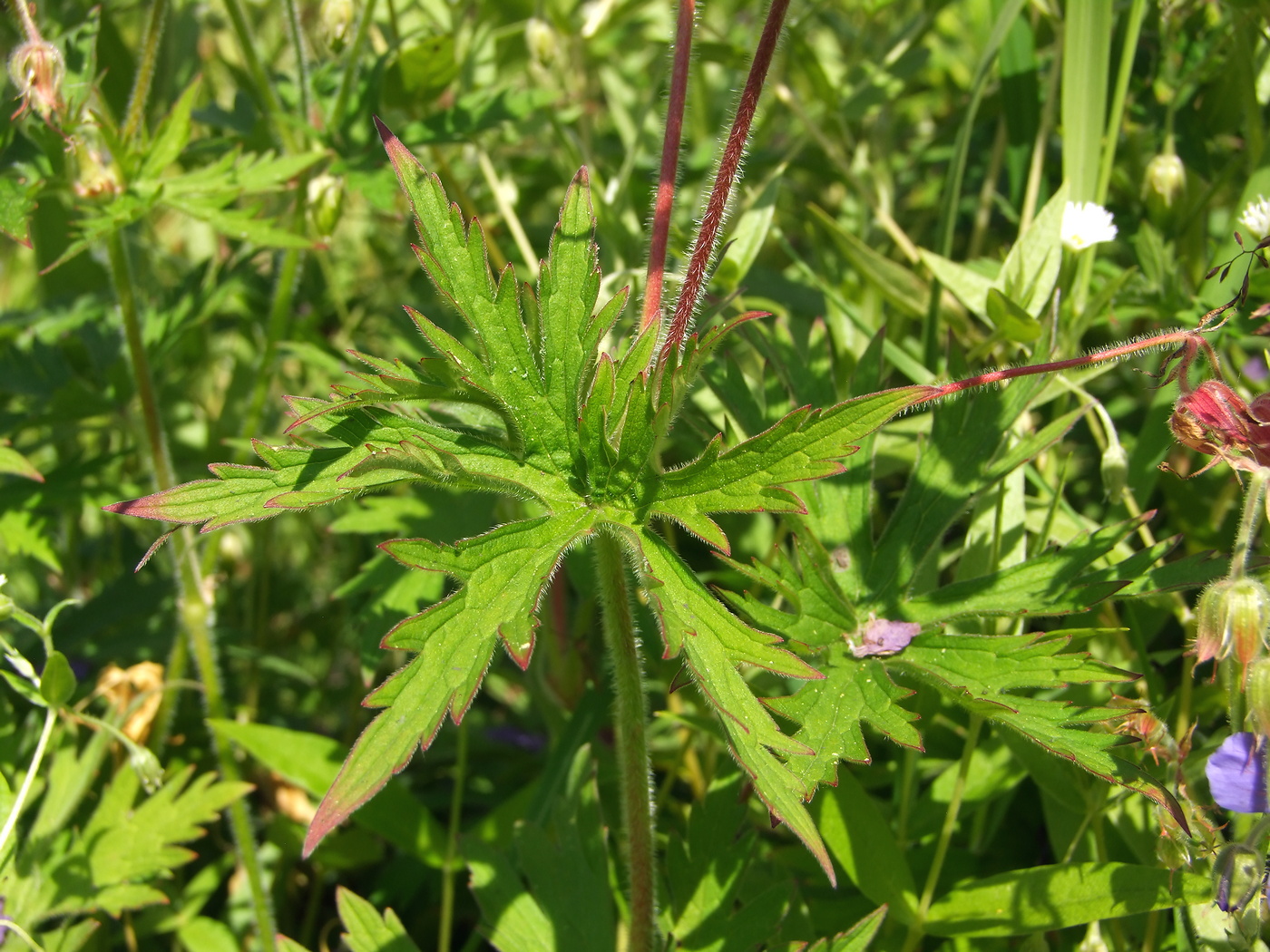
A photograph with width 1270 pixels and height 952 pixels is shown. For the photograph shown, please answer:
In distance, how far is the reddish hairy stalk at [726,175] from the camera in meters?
1.17

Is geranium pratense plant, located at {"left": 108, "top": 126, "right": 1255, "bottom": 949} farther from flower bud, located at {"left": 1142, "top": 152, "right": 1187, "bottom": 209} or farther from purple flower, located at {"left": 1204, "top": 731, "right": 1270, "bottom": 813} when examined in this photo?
flower bud, located at {"left": 1142, "top": 152, "right": 1187, "bottom": 209}

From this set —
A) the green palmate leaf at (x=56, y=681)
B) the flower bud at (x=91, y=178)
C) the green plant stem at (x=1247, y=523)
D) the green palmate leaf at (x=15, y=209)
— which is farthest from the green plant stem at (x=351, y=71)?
the green plant stem at (x=1247, y=523)

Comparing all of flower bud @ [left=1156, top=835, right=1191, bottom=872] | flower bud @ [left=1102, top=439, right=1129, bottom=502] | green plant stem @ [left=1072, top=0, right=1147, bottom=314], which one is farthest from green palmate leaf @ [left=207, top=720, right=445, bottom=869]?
green plant stem @ [left=1072, top=0, right=1147, bottom=314]

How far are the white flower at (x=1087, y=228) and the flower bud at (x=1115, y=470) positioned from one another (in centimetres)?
31

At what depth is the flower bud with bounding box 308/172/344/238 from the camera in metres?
1.79

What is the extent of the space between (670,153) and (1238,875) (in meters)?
0.98

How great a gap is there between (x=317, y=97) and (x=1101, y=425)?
1.54m

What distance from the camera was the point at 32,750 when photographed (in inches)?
67.4

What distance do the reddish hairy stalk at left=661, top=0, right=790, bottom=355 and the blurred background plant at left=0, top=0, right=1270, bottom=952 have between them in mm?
117

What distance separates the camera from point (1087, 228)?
1523 mm

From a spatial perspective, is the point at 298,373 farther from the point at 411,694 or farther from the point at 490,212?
the point at 411,694

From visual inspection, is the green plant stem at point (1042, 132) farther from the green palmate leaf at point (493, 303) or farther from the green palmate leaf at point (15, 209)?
the green palmate leaf at point (15, 209)

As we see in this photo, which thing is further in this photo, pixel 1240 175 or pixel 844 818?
pixel 1240 175

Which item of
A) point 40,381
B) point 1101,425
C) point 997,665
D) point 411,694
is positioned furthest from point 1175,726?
point 40,381
